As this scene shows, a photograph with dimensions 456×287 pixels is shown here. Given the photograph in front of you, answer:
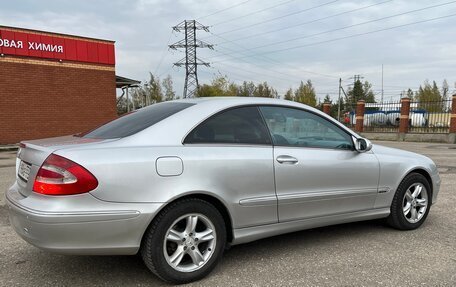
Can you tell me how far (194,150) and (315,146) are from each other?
1.35 meters

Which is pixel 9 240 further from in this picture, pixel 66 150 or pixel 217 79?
pixel 217 79

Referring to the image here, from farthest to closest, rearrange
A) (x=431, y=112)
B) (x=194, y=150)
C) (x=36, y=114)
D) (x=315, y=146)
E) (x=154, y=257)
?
(x=431, y=112), (x=36, y=114), (x=315, y=146), (x=194, y=150), (x=154, y=257)

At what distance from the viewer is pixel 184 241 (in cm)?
322

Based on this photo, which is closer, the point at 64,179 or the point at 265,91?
the point at 64,179

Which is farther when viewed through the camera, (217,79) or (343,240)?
(217,79)

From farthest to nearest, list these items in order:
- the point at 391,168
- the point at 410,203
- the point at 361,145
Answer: the point at 410,203, the point at 391,168, the point at 361,145

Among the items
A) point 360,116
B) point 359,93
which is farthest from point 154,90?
point 359,93

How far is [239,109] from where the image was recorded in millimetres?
3791

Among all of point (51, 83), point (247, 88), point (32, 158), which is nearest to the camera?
point (32, 158)

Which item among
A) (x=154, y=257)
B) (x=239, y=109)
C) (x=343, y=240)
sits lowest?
(x=343, y=240)

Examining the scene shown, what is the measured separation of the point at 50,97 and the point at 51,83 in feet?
1.90

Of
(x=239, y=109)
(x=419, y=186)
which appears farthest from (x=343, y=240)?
(x=239, y=109)

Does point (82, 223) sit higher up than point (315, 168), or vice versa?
point (315, 168)

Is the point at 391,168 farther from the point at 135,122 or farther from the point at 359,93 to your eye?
the point at 359,93
